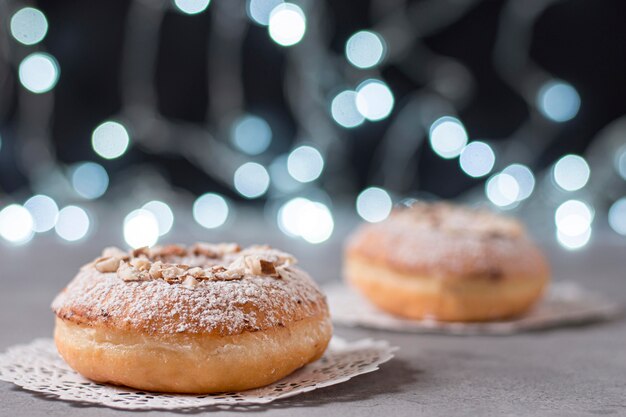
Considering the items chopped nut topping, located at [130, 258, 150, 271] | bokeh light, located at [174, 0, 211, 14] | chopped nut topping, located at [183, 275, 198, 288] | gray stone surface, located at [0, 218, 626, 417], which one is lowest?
gray stone surface, located at [0, 218, 626, 417]

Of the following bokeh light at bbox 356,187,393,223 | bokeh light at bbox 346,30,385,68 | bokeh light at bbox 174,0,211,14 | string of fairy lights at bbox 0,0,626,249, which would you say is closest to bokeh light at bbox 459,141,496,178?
string of fairy lights at bbox 0,0,626,249

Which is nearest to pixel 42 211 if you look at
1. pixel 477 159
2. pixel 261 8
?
pixel 261 8

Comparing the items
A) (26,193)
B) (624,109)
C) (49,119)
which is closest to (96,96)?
(49,119)

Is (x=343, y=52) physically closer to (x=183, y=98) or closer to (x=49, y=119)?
(x=183, y=98)

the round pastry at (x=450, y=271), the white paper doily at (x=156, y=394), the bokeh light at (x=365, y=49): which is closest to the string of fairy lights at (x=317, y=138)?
the bokeh light at (x=365, y=49)

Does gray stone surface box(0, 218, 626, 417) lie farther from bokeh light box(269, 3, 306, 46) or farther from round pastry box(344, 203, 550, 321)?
bokeh light box(269, 3, 306, 46)

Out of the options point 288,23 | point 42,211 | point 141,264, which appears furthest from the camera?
point 42,211

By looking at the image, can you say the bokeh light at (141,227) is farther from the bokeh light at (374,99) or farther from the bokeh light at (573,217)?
the bokeh light at (573,217)

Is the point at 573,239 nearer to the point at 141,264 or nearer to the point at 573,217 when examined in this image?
the point at 573,217
